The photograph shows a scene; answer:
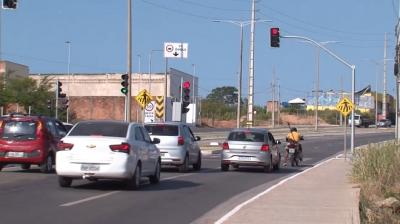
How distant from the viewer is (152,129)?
1045 inches

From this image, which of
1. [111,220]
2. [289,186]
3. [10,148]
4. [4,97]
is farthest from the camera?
[4,97]

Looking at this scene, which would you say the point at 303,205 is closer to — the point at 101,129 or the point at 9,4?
the point at 101,129

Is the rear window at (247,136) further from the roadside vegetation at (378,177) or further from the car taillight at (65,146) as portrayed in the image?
the car taillight at (65,146)

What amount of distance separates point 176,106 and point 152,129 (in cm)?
2341

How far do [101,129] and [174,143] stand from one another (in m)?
7.69

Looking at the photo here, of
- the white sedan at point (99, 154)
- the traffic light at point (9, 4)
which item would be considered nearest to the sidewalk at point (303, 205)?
the white sedan at point (99, 154)

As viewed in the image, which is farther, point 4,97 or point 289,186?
point 4,97

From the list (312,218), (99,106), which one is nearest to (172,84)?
(99,106)

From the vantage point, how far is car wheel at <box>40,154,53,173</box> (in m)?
23.3

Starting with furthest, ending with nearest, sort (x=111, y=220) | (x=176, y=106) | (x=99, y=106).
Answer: (x=99, y=106) → (x=176, y=106) → (x=111, y=220)

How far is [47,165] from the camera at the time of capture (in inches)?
926

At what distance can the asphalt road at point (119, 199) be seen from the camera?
13711 mm

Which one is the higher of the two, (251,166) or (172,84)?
(172,84)

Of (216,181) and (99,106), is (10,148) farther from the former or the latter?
(99,106)
